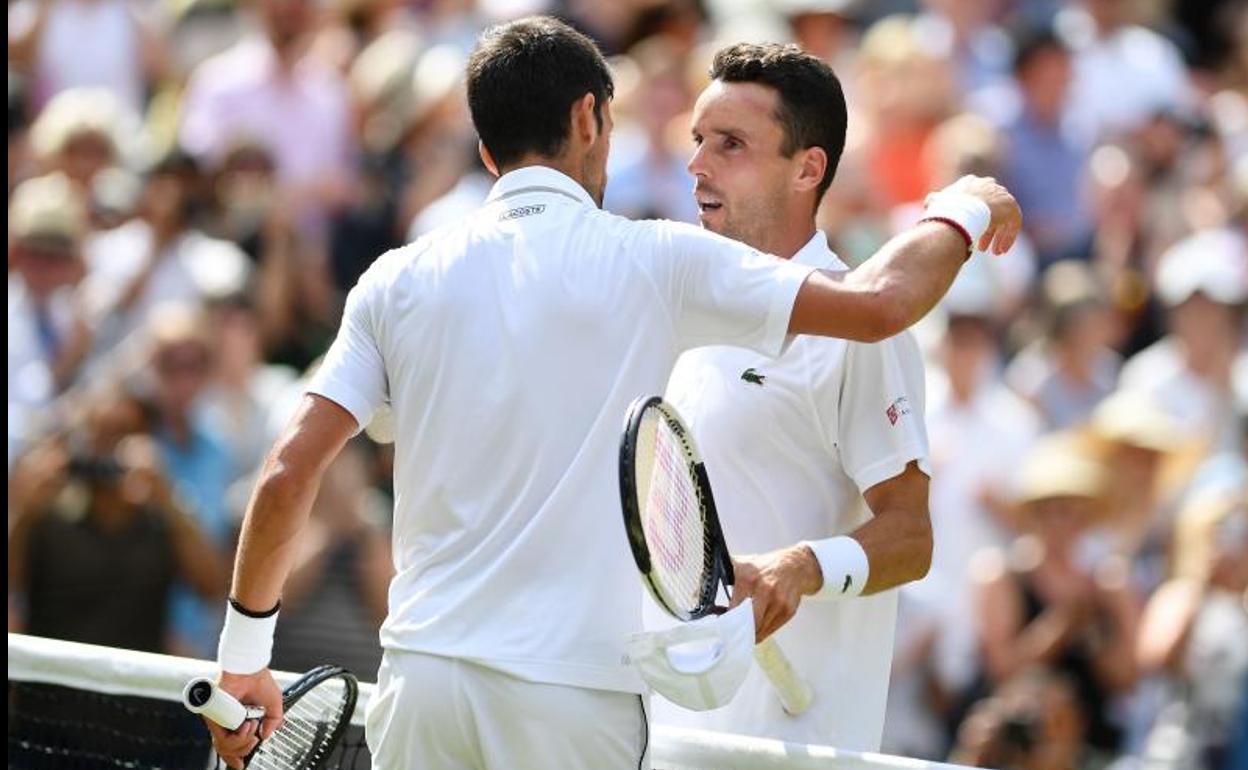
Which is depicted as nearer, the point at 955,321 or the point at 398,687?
the point at 398,687

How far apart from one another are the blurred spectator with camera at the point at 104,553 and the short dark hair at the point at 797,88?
421 centimetres

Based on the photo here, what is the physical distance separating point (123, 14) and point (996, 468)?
18.0ft

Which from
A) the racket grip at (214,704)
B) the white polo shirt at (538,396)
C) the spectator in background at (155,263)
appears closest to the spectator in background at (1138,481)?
the spectator in background at (155,263)

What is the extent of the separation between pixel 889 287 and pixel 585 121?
26.1 inches

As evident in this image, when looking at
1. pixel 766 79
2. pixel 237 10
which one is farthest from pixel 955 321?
pixel 237 10

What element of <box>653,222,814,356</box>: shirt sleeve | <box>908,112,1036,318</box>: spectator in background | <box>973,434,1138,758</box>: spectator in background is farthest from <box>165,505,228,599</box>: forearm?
<box>653,222,814,356</box>: shirt sleeve

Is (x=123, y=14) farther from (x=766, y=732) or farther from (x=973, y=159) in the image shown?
(x=766, y=732)

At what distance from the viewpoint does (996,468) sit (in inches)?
343

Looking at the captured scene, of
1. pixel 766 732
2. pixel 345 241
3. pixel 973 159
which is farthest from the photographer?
pixel 345 241

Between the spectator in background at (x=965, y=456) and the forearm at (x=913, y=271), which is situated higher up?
the forearm at (x=913, y=271)

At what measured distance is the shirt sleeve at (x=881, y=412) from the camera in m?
4.71

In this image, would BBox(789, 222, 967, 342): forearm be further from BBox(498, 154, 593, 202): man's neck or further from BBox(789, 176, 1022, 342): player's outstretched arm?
BBox(498, 154, 593, 202): man's neck

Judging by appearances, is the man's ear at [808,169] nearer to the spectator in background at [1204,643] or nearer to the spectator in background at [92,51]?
the spectator in background at [1204,643]

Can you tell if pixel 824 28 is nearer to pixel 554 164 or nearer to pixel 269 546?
pixel 554 164
